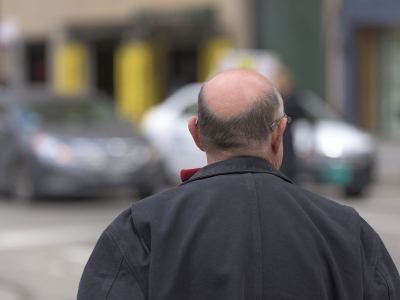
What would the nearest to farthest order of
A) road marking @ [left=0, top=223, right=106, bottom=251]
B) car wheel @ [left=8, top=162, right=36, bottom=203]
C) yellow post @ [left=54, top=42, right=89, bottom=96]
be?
1. road marking @ [left=0, top=223, right=106, bottom=251]
2. car wheel @ [left=8, top=162, right=36, bottom=203]
3. yellow post @ [left=54, top=42, right=89, bottom=96]

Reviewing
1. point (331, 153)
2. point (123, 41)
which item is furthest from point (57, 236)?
point (123, 41)

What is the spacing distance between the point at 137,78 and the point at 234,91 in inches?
918

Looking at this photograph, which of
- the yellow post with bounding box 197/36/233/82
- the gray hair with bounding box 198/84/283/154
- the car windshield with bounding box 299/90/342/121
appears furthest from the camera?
the yellow post with bounding box 197/36/233/82

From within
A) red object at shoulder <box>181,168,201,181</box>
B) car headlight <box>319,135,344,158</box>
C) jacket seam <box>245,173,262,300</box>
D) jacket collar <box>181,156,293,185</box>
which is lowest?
car headlight <box>319,135,344,158</box>

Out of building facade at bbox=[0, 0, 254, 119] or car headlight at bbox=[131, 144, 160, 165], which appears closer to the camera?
car headlight at bbox=[131, 144, 160, 165]

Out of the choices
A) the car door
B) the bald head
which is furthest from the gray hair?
the car door

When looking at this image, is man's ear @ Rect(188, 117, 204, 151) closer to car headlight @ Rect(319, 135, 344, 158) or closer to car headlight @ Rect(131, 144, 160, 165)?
car headlight @ Rect(131, 144, 160, 165)

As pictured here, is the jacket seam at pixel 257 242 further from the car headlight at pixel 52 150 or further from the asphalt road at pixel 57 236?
the car headlight at pixel 52 150

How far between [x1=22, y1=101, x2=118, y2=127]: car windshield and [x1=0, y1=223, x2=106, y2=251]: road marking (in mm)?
2755

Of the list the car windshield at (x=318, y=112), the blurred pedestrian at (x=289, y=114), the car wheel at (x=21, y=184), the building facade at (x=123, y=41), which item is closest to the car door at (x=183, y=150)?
the car windshield at (x=318, y=112)

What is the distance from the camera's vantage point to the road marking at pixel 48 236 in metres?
8.20

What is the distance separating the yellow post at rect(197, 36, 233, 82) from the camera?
22547 millimetres

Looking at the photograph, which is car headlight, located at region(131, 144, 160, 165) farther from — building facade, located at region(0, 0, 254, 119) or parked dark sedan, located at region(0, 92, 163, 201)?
building facade, located at region(0, 0, 254, 119)

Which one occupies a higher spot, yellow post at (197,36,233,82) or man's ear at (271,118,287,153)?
man's ear at (271,118,287,153)
